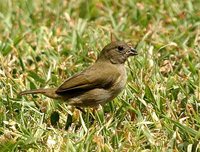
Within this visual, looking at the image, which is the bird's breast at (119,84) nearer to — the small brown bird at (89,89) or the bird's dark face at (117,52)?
the small brown bird at (89,89)

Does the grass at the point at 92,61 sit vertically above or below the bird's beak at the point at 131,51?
below

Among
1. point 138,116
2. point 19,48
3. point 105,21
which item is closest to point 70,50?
point 19,48

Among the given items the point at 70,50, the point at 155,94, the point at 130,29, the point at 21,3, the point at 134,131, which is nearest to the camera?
the point at 134,131

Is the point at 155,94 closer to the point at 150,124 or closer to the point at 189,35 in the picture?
the point at 150,124

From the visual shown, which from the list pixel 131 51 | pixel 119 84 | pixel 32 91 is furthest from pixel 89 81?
pixel 131 51

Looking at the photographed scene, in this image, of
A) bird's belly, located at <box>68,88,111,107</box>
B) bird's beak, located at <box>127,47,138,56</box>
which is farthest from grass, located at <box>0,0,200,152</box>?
bird's beak, located at <box>127,47,138,56</box>

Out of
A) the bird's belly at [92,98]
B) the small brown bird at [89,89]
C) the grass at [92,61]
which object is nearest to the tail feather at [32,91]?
the small brown bird at [89,89]
